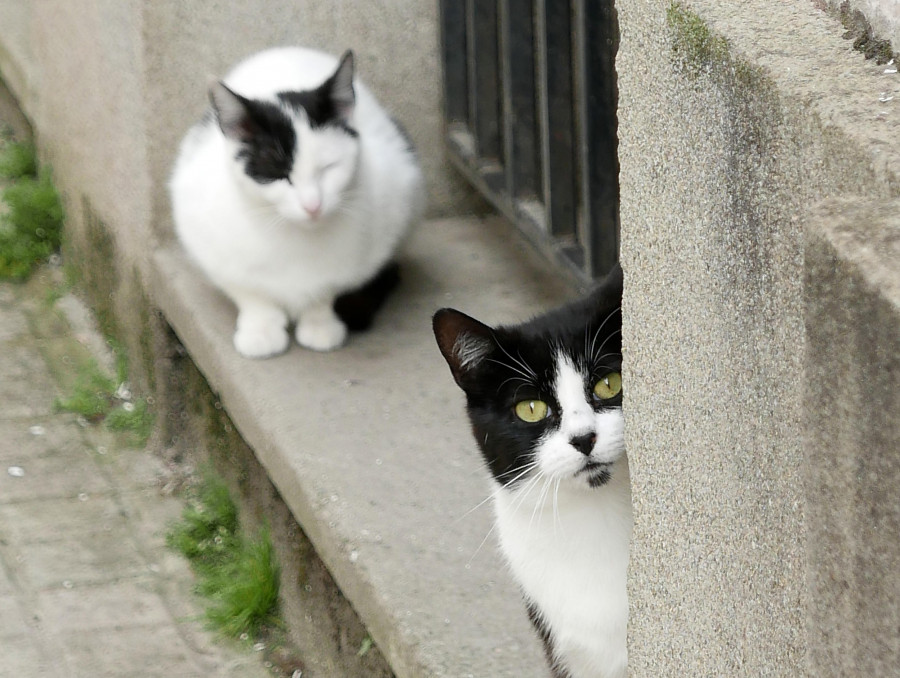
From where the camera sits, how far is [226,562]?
9.61 feet

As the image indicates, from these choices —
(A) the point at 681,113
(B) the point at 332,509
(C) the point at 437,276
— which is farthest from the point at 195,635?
(A) the point at 681,113

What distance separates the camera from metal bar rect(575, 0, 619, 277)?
2543 millimetres

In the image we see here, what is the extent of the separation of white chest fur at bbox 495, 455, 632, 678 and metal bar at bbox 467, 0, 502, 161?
1.84m

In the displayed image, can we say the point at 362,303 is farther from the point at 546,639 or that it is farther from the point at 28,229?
the point at 28,229

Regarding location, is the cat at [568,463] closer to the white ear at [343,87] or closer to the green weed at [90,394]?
the white ear at [343,87]

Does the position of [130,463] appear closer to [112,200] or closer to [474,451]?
[112,200]

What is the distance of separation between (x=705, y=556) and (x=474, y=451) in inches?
56.5

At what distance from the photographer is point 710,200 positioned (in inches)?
39.0

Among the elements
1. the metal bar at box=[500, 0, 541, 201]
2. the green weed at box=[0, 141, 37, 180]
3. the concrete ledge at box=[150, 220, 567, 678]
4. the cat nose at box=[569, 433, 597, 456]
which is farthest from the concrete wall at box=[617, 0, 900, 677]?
the green weed at box=[0, 141, 37, 180]

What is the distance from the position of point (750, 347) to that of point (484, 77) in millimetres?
2436

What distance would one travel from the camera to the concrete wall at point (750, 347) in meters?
0.74

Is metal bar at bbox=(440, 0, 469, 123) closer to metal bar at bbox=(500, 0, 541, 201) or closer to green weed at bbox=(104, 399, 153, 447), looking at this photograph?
metal bar at bbox=(500, 0, 541, 201)

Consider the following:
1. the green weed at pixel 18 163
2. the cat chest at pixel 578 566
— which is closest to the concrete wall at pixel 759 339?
the cat chest at pixel 578 566

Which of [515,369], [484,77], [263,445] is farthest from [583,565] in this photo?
→ [484,77]
